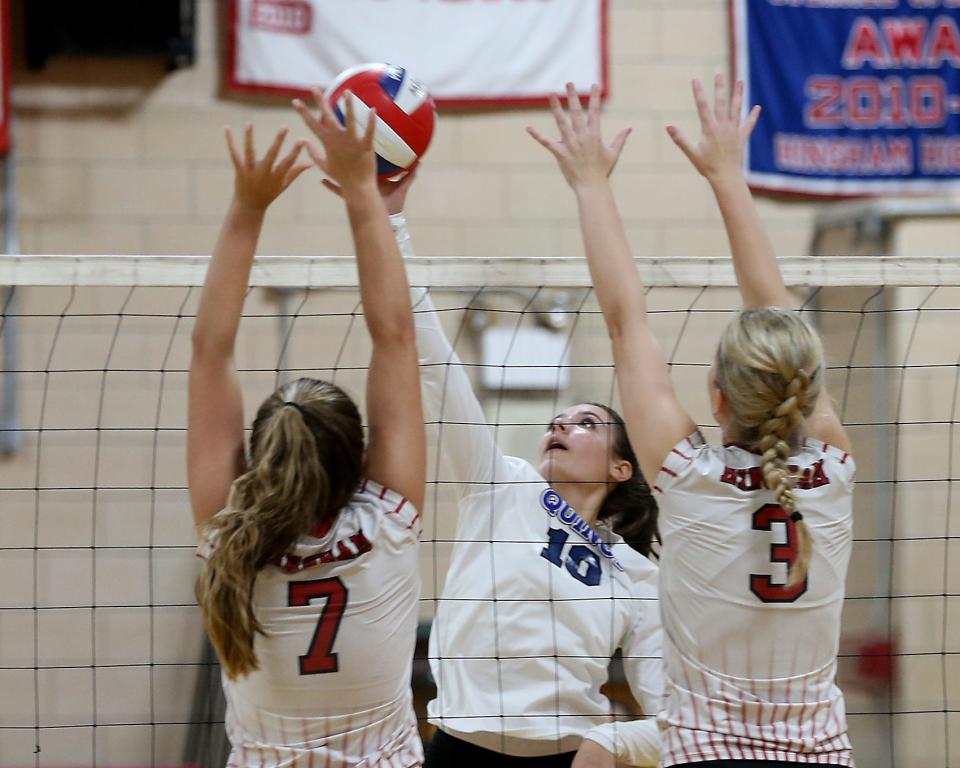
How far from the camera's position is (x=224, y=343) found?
2.03 m

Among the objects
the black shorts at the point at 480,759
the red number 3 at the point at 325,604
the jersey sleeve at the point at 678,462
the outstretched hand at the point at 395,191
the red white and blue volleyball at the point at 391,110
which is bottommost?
the black shorts at the point at 480,759

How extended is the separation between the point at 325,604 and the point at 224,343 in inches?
18.4

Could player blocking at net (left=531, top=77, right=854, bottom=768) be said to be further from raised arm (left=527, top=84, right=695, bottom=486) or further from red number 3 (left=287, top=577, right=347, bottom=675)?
red number 3 (left=287, top=577, right=347, bottom=675)

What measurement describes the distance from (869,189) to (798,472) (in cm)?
397

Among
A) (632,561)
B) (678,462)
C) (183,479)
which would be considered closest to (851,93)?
(632,561)

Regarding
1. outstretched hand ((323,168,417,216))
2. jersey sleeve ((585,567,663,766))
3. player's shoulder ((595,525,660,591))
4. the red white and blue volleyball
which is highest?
the red white and blue volleyball

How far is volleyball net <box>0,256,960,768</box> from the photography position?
5.09 m

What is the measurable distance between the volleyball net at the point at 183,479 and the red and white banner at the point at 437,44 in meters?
0.94

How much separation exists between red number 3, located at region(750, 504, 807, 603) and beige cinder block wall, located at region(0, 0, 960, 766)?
298cm

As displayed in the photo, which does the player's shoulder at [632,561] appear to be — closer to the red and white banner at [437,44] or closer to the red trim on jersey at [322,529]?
the red trim on jersey at [322,529]

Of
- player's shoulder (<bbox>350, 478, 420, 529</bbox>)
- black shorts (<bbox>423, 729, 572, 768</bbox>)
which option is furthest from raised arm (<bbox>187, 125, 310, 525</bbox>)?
black shorts (<bbox>423, 729, 572, 768</bbox>)

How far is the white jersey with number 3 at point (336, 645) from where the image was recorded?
1909 millimetres

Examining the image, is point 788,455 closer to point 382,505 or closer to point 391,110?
point 382,505

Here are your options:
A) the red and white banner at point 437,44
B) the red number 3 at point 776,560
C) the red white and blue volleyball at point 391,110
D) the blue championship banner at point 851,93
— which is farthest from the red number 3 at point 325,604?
the blue championship banner at point 851,93
